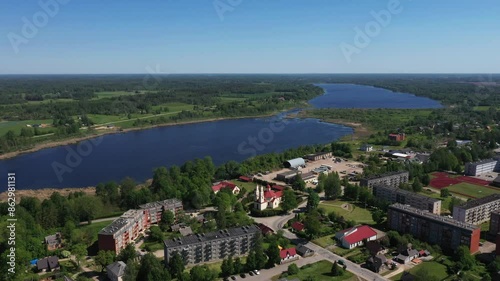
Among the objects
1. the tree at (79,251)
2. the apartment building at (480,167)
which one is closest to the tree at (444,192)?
the apartment building at (480,167)

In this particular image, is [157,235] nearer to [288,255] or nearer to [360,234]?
[288,255]

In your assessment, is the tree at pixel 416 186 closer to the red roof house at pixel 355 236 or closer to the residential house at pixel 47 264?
the red roof house at pixel 355 236

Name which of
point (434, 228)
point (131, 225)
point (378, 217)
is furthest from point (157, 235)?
point (434, 228)

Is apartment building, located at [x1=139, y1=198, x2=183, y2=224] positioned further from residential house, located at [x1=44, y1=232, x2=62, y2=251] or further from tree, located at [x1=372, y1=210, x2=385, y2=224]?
tree, located at [x1=372, y1=210, x2=385, y2=224]

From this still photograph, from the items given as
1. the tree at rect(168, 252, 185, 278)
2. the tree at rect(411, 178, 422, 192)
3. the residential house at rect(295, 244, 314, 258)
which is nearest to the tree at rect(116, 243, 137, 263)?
the tree at rect(168, 252, 185, 278)

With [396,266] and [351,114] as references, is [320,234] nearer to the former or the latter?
[396,266]

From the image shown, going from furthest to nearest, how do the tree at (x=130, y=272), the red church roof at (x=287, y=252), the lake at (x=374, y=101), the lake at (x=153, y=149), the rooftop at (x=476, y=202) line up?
the lake at (x=374, y=101) → the lake at (x=153, y=149) → the rooftop at (x=476, y=202) → the red church roof at (x=287, y=252) → the tree at (x=130, y=272)
